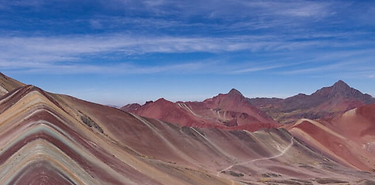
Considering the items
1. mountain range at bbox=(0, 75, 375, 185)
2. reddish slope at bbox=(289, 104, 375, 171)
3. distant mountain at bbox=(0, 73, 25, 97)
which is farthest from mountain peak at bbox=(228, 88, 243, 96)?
distant mountain at bbox=(0, 73, 25, 97)

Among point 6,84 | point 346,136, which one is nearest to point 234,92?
point 346,136

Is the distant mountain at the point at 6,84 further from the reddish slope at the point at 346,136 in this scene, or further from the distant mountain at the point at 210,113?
the distant mountain at the point at 210,113

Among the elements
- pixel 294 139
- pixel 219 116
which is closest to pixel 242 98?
pixel 219 116

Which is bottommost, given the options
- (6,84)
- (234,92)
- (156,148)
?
(156,148)

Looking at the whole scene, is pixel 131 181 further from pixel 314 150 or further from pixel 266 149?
pixel 314 150

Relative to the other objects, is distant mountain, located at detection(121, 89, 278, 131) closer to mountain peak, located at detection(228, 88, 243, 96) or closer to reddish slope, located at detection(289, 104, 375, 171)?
mountain peak, located at detection(228, 88, 243, 96)

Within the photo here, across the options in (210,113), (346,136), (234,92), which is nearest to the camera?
(346,136)

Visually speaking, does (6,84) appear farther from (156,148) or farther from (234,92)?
(234,92)
